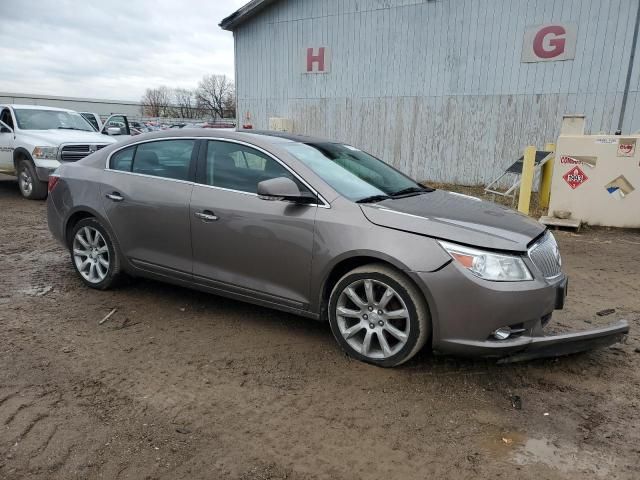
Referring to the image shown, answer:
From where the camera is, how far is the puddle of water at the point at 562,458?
2.54 meters

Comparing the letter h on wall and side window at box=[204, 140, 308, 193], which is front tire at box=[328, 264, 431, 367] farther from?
the letter h on wall

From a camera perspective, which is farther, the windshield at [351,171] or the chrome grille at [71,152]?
the chrome grille at [71,152]

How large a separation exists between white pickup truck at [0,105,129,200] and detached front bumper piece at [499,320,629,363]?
985cm

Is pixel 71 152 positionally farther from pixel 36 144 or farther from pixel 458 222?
pixel 458 222

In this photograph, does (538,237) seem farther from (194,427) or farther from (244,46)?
(244,46)

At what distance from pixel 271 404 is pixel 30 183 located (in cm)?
972

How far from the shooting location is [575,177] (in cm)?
844

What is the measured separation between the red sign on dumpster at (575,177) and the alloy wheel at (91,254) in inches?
288

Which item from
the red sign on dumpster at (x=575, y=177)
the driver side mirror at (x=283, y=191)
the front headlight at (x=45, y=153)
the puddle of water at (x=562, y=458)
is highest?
the driver side mirror at (x=283, y=191)

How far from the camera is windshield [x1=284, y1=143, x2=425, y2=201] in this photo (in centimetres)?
385

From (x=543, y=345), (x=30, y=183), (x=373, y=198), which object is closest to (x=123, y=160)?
(x=373, y=198)

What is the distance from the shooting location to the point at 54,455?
A: 2572mm

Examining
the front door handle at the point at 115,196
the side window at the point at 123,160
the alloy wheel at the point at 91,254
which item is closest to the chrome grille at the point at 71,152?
the alloy wheel at the point at 91,254

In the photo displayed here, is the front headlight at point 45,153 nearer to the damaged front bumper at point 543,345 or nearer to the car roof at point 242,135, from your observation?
the car roof at point 242,135
